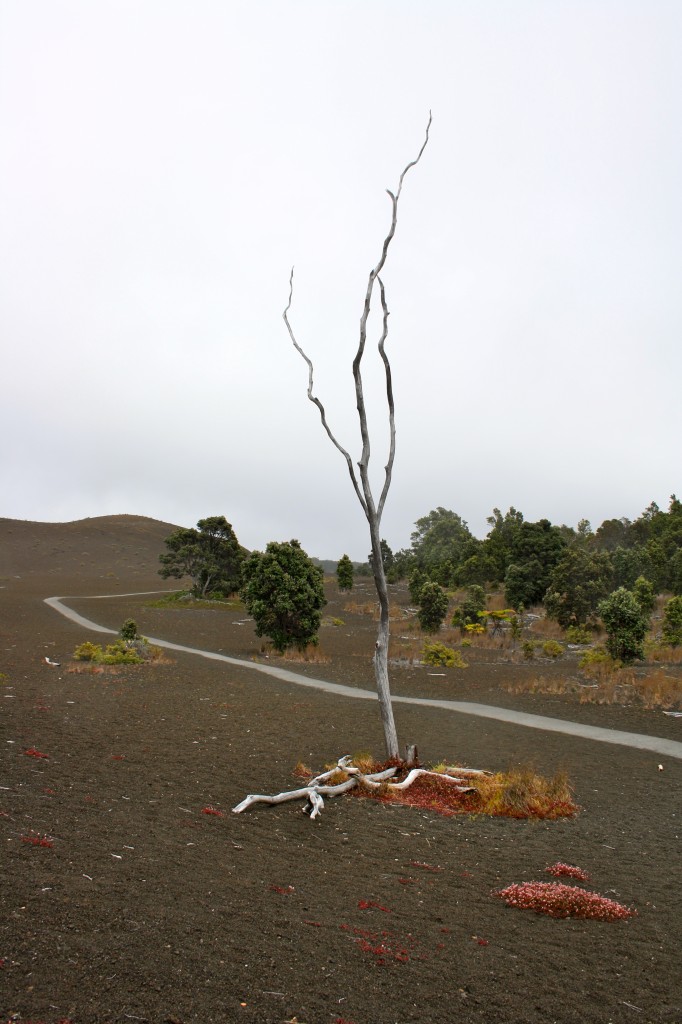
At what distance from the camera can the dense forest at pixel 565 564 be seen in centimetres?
3167

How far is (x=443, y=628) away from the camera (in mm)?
33312

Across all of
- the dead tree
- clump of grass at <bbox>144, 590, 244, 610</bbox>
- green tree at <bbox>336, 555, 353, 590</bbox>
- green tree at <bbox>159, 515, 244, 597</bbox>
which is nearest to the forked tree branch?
the dead tree

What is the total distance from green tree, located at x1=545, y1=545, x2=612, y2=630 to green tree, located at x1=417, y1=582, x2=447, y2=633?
5165 mm

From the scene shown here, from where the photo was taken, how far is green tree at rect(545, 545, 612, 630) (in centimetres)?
3069

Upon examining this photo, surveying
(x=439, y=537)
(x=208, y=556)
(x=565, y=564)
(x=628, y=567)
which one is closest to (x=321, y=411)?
(x=565, y=564)

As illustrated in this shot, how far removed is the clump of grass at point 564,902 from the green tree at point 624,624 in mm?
15654

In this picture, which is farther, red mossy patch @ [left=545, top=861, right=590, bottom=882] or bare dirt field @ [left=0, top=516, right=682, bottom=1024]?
red mossy patch @ [left=545, top=861, right=590, bottom=882]

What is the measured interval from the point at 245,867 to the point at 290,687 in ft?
35.4

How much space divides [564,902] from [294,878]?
6.78 ft

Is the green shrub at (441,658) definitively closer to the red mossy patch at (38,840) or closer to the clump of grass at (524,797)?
the clump of grass at (524,797)

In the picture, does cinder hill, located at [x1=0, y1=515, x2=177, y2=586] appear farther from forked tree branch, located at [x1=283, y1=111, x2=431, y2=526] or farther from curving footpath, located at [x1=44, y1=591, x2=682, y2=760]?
forked tree branch, located at [x1=283, y1=111, x2=431, y2=526]

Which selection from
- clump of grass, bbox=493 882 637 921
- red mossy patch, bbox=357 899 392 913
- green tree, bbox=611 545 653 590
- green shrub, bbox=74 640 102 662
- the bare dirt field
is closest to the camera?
A: the bare dirt field

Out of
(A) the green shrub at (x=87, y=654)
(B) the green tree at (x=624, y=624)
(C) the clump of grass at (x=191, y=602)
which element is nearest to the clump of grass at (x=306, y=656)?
(A) the green shrub at (x=87, y=654)

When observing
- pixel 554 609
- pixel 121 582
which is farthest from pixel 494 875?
pixel 121 582
